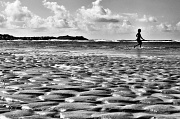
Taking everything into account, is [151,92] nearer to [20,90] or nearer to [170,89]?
[170,89]

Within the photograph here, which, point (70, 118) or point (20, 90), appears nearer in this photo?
point (70, 118)

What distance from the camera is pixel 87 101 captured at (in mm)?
4289

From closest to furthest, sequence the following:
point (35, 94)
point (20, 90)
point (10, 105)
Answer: point (10, 105)
point (35, 94)
point (20, 90)

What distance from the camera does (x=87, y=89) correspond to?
5.41 m

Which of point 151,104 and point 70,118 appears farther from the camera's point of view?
point 151,104

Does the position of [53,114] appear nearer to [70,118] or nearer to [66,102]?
[70,118]

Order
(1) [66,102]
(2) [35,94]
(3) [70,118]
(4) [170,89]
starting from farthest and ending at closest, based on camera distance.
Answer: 1. (4) [170,89]
2. (2) [35,94]
3. (1) [66,102]
4. (3) [70,118]

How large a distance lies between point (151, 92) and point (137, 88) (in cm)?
49

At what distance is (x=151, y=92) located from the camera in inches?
205

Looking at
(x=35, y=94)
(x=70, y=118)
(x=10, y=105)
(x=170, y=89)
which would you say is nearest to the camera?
(x=70, y=118)

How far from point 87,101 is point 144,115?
1.05m

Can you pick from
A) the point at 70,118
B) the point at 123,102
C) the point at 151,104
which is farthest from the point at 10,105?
the point at 151,104

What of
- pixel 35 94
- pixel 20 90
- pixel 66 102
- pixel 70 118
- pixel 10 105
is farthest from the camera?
pixel 20 90

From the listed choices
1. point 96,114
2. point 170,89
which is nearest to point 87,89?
point 170,89
